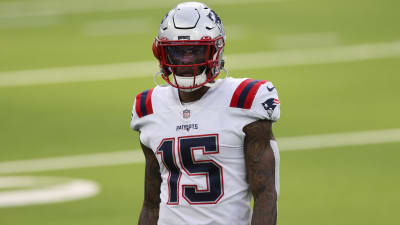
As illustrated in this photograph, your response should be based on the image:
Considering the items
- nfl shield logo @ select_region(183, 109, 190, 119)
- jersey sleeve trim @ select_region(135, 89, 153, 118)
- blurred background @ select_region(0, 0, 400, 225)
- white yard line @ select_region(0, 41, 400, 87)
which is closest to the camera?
nfl shield logo @ select_region(183, 109, 190, 119)

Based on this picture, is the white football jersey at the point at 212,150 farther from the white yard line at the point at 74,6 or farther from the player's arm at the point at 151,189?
the white yard line at the point at 74,6

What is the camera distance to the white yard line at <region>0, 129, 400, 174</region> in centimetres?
1052

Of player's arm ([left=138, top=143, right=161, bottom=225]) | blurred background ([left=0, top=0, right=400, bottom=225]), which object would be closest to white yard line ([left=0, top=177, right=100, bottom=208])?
blurred background ([left=0, top=0, right=400, bottom=225])

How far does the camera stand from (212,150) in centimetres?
457

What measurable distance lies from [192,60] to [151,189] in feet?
2.32

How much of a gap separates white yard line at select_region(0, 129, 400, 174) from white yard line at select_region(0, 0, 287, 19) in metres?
7.07

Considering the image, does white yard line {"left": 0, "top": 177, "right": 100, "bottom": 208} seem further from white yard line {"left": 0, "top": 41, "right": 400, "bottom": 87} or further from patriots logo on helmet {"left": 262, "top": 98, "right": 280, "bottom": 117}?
patriots logo on helmet {"left": 262, "top": 98, "right": 280, "bottom": 117}

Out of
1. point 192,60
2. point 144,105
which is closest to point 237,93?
point 192,60

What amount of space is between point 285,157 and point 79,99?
11.1ft

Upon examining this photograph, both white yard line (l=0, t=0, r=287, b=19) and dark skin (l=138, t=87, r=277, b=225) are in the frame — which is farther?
white yard line (l=0, t=0, r=287, b=19)

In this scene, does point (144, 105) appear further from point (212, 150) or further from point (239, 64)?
point (239, 64)

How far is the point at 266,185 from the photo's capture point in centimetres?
456

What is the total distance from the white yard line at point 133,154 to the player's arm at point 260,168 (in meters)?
6.02

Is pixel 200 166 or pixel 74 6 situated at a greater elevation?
pixel 200 166
